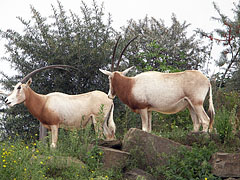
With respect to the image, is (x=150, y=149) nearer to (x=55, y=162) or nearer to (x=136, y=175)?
(x=136, y=175)

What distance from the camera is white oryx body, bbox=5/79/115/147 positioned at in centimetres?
887

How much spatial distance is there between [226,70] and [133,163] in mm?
9027

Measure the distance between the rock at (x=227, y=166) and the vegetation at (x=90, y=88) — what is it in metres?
0.18

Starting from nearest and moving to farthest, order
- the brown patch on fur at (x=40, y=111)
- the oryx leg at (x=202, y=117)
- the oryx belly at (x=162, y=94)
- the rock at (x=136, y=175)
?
1. the rock at (x=136, y=175)
2. the oryx leg at (x=202, y=117)
3. the oryx belly at (x=162, y=94)
4. the brown patch on fur at (x=40, y=111)

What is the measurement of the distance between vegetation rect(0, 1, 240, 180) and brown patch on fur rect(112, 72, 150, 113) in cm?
101

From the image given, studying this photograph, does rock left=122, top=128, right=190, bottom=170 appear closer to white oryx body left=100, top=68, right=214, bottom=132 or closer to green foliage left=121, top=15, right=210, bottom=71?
white oryx body left=100, top=68, right=214, bottom=132

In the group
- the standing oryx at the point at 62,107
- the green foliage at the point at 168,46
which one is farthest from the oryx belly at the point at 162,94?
the green foliage at the point at 168,46

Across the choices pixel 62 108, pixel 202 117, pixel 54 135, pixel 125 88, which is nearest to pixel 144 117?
pixel 125 88

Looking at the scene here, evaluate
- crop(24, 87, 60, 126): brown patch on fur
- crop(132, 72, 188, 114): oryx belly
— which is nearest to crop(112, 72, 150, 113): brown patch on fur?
crop(132, 72, 188, 114): oryx belly

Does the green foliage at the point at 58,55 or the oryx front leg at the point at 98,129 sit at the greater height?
the green foliage at the point at 58,55

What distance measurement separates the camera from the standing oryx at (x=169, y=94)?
829 cm

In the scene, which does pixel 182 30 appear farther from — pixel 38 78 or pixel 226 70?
pixel 38 78

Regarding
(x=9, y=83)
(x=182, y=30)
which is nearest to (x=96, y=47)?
(x=9, y=83)

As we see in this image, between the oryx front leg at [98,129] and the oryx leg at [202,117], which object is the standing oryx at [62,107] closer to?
the oryx front leg at [98,129]
